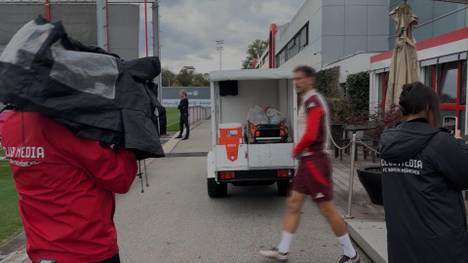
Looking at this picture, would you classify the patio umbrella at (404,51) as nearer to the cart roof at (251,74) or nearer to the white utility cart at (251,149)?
the white utility cart at (251,149)

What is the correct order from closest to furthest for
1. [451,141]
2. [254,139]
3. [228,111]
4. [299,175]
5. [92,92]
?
[92,92] → [451,141] → [299,175] → [254,139] → [228,111]

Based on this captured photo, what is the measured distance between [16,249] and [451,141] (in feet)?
16.2

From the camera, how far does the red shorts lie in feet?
15.5

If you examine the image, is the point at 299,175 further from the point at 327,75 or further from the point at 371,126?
the point at 327,75

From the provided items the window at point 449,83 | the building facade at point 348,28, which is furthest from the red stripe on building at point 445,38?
the building facade at point 348,28

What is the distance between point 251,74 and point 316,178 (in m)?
2.98

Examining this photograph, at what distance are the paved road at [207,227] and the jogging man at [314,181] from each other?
1.13 feet

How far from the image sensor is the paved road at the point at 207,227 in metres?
5.19

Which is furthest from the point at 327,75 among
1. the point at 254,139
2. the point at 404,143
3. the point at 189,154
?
the point at 404,143

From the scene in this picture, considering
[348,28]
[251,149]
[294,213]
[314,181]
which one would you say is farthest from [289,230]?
[348,28]

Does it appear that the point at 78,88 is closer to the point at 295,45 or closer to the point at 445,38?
the point at 445,38

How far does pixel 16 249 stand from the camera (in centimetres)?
541

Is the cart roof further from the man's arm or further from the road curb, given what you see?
the man's arm

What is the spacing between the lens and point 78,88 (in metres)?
1.96
